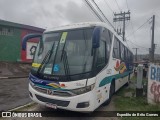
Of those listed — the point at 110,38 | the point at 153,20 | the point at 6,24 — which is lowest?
the point at 110,38

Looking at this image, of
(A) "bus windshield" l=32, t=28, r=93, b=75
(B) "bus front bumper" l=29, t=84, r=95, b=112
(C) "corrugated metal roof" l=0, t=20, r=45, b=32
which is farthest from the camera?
(C) "corrugated metal roof" l=0, t=20, r=45, b=32

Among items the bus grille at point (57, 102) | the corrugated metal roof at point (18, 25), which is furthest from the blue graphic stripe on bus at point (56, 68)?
the corrugated metal roof at point (18, 25)

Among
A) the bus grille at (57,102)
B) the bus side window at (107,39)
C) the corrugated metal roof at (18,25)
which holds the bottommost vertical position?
the bus grille at (57,102)

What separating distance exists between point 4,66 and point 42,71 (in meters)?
15.4

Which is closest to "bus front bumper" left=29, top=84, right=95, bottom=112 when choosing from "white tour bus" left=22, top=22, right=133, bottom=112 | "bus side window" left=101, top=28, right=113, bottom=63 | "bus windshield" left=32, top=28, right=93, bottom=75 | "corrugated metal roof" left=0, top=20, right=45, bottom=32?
"white tour bus" left=22, top=22, right=133, bottom=112

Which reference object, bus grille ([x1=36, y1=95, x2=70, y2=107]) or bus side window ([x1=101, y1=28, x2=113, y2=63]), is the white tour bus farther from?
bus side window ([x1=101, y1=28, x2=113, y2=63])

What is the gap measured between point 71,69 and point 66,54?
0.56 m

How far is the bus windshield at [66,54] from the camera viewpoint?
538cm

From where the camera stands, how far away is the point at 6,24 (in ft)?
69.1

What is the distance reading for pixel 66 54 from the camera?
5.61m

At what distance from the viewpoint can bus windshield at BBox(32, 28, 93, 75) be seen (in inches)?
212

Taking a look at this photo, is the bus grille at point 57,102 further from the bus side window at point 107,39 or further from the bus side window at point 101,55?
the bus side window at point 107,39

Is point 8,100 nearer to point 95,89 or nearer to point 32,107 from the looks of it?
point 32,107

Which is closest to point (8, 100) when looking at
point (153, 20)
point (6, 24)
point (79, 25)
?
point (79, 25)
